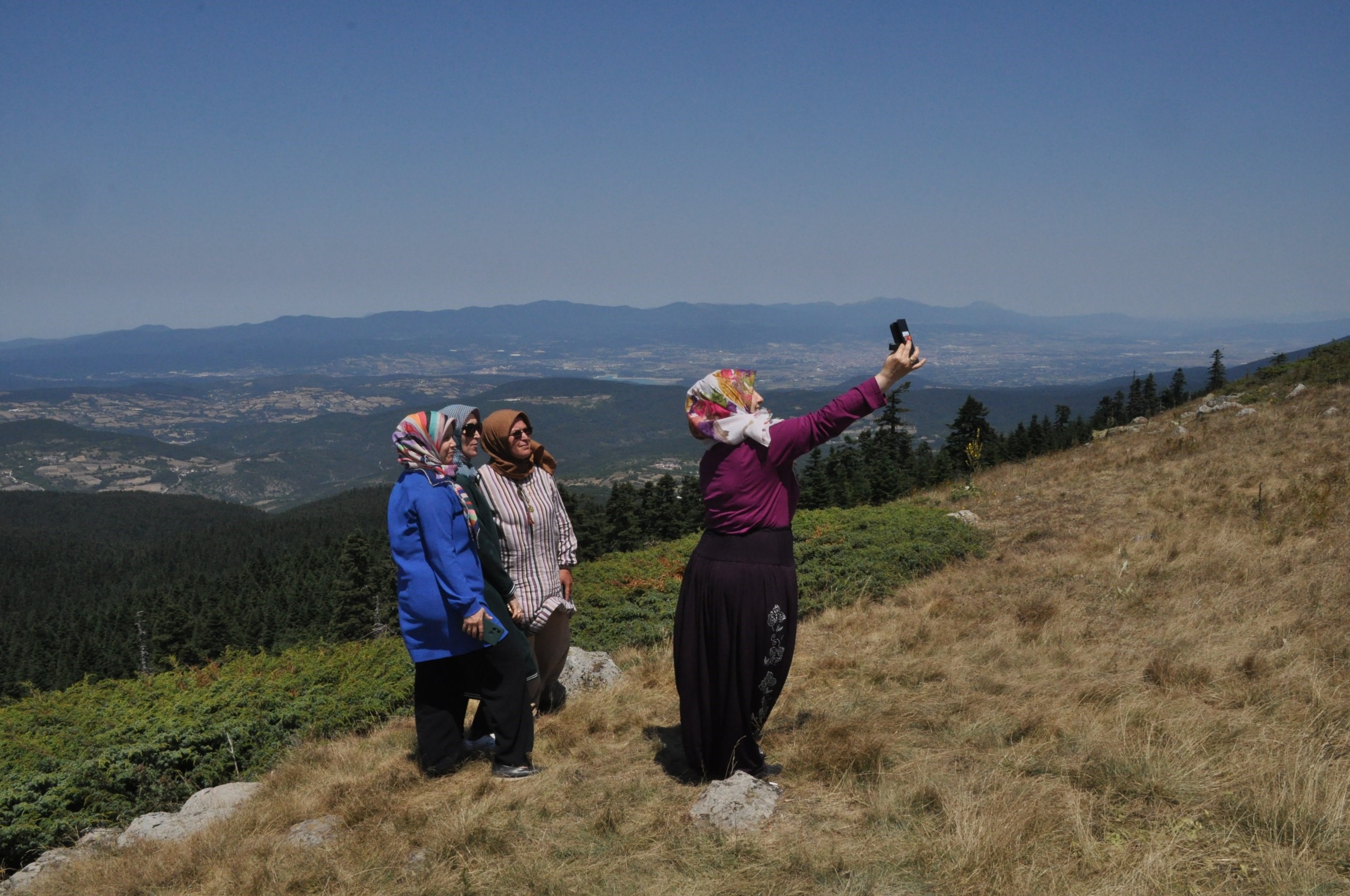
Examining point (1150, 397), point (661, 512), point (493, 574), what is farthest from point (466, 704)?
point (1150, 397)

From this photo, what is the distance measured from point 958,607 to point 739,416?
446cm

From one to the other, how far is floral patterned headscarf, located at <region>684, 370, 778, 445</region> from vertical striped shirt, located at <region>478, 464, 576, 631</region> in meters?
1.35

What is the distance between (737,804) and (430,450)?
2447mm

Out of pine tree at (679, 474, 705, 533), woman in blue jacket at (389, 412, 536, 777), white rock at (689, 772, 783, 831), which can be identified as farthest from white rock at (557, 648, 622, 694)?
pine tree at (679, 474, 705, 533)

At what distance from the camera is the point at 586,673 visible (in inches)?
250

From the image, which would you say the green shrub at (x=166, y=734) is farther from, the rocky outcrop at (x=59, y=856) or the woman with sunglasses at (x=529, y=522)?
the woman with sunglasses at (x=529, y=522)

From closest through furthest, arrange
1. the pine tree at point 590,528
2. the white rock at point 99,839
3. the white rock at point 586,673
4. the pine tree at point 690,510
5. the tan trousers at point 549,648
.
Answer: the white rock at point 99,839
the tan trousers at point 549,648
the white rock at point 586,673
the pine tree at point 690,510
the pine tree at point 590,528

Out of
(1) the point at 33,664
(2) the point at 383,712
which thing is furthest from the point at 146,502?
(2) the point at 383,712

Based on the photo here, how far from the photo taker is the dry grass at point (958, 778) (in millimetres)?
2785

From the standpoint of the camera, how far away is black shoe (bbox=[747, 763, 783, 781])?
3881 mm

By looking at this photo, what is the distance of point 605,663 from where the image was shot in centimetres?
652

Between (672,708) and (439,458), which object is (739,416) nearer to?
(439,458)

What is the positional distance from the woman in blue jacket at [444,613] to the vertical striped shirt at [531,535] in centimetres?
40

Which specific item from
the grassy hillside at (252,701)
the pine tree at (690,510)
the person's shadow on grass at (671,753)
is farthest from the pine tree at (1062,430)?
the person's shadow on grass at (671,753)
